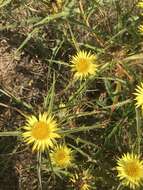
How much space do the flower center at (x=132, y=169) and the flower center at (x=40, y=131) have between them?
0.30 meters

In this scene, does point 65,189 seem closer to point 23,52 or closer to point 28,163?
point 28,163

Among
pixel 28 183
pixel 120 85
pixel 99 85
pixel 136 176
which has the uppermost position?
pixel 99 85

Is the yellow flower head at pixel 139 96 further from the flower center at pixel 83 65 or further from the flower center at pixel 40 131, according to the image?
the flower center at pixel 40 131

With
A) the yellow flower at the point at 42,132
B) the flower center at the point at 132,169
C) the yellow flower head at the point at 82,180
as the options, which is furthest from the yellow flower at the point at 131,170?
the yellow flower at the point at 42,132

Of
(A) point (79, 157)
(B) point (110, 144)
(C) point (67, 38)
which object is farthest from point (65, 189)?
(C) point (67, 38)

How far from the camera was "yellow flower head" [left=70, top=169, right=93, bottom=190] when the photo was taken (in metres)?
1.79

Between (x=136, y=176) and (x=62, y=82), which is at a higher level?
(x=62, y=82)

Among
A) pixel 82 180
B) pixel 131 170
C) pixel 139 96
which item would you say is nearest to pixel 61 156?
pixel 82 180

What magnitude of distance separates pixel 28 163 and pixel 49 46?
1.96 ft

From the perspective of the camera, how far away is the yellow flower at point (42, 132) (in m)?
1.60

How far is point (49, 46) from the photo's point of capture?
2.38 meters

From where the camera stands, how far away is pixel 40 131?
164cm

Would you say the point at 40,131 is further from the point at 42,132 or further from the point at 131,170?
the point at 131,170

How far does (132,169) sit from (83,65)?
0.40 metres
